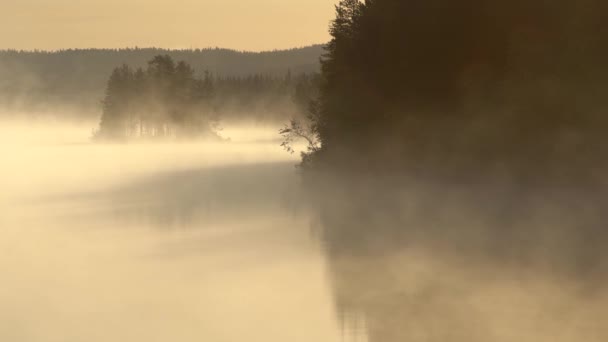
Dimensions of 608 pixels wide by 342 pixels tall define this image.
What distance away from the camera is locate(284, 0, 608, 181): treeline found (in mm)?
42281

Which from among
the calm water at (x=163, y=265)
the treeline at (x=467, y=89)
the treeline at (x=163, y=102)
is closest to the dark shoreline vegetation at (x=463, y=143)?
the treeline at (x=467, y=89)

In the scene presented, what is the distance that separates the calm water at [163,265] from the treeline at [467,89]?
592cm

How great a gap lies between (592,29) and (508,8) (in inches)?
241

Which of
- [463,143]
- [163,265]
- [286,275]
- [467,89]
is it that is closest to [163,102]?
[467,89]

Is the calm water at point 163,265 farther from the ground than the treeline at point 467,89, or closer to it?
closer to it

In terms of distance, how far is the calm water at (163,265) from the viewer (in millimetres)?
20312

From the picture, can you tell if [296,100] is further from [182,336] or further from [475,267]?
[182,336]

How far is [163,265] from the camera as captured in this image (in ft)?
96.9

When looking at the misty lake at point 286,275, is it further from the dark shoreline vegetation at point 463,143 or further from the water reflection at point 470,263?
the dark shoreline vegetation at point 463,143

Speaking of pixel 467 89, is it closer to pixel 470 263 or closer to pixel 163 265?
pixel 470 263

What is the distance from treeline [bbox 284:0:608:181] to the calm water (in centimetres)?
592

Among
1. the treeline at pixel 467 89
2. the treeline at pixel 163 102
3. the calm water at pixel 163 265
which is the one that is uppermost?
the treeline at pixel 467 89

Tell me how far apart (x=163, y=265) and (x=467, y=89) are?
2316cm

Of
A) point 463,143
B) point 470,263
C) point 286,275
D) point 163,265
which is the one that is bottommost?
point 163,265
